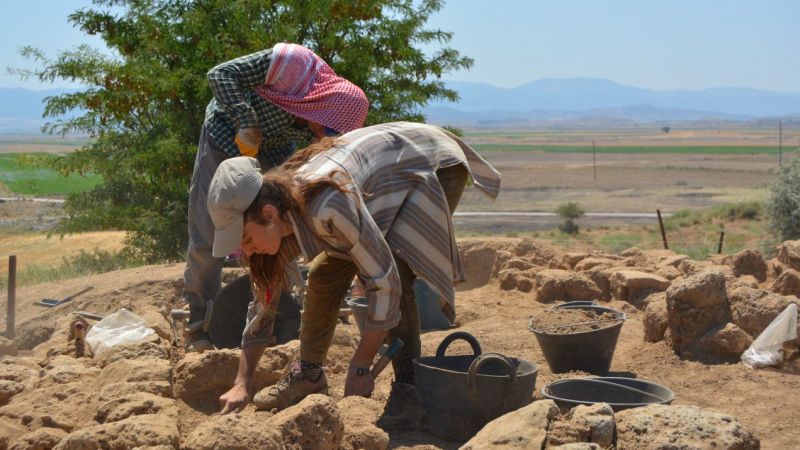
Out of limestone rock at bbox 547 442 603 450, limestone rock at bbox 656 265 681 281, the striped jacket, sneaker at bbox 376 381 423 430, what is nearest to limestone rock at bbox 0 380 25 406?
the striped jacket

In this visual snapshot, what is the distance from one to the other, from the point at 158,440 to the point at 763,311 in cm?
411

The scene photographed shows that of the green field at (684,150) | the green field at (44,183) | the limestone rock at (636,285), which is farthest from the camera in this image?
the green field at (684,150)

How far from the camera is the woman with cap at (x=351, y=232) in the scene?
3908 mm

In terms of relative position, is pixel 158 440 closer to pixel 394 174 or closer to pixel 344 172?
pixel 344 172

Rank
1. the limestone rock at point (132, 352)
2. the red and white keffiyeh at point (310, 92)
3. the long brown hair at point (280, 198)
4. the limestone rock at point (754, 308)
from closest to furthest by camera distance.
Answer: the long brown hair at point (280, 198), the limestone rock at point (132, 352), the red and white keffiyeh at point (310, 92), the limestone rock at point (754, 308)

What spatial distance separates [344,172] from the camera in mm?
4090

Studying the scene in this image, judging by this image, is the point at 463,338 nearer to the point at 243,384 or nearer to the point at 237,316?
the point at 243,384

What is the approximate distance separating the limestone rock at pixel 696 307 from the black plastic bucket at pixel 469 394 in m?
1.74

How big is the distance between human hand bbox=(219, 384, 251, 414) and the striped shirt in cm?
165

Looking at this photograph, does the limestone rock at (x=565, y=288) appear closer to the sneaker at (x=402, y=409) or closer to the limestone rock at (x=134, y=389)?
the sneaker at (x=402, y=409)

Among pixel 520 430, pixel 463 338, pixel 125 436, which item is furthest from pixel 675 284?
pixel 125 436

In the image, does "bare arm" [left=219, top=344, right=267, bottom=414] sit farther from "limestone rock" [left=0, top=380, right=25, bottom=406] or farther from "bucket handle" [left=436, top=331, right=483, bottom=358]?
"limestone rock" [left=0, top=380, right=25, bottom=406]

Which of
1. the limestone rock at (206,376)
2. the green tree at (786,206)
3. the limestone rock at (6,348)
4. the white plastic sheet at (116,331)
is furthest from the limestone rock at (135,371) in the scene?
the green tree at (786,206)

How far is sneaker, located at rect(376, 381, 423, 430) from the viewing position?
4.83m
